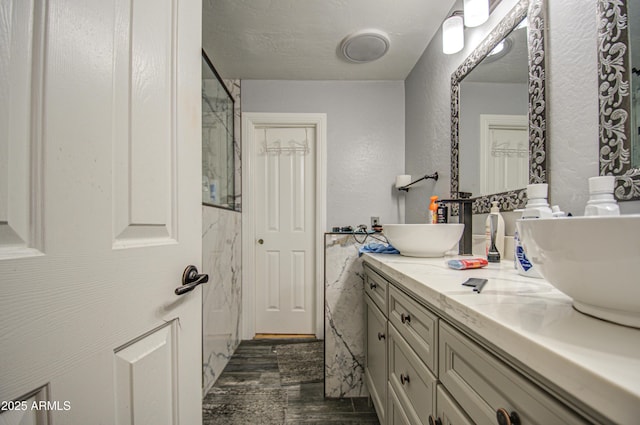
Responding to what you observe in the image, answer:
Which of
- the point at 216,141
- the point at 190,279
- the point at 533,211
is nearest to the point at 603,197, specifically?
the point at 533,211

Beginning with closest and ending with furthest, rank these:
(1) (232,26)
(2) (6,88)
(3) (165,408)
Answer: (2) (6,88) → (3) (165,408) → (1) (232,26)

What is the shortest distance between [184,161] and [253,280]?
67.6 inches

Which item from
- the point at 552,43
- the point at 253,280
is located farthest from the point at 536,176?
the point at 253,280

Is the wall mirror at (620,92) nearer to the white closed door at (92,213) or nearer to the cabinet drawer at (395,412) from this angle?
the cabinet drawer at (395,412)

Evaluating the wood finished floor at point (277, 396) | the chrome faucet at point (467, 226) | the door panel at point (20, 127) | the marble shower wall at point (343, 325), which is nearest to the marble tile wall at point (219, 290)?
the wood finished floor at point (277, 396)

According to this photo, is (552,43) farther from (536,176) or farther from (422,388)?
(422,388)

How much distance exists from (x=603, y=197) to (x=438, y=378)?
1.93 feet

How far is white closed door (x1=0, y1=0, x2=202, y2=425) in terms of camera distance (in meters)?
0.31

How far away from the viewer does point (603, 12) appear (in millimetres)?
626

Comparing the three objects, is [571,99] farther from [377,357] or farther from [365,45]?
[365,45]

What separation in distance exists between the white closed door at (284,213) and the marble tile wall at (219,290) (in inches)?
9.5

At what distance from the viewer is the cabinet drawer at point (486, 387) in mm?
300

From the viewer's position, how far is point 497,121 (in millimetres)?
1044

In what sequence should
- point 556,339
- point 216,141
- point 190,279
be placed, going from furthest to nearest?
point 216,141, point 190,279, point 556,339
